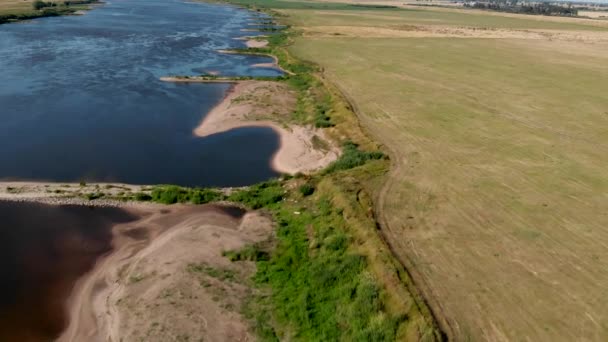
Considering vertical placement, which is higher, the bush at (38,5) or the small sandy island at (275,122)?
the bush at (38,5)

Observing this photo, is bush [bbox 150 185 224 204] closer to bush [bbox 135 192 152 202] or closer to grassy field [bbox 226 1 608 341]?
bush [bbox 135 192 152 202]

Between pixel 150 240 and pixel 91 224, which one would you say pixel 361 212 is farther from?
pixel 91 224

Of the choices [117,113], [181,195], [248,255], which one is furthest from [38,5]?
[248,255]

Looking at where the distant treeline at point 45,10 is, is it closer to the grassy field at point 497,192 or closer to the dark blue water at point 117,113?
the dark blue water at point 117,113

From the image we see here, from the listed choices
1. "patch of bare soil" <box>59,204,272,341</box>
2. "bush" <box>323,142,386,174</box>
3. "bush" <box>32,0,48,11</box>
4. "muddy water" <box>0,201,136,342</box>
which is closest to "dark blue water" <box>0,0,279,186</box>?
"muddy water" <box>0,201,136,342</box>

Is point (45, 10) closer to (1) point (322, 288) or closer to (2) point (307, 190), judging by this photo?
(2) point (307, 190)

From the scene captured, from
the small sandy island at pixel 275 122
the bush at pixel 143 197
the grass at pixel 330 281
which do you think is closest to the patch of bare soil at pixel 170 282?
the grass at pixel 330 281
